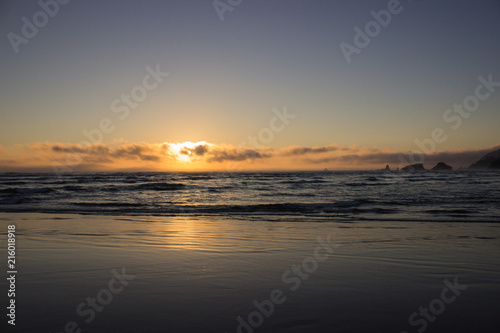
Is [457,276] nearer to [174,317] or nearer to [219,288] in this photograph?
[219,288]

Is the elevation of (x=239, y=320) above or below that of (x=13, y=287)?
below

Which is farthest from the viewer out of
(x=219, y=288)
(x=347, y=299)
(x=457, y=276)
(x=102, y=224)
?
(x=102, y=224)

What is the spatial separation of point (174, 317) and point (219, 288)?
1060 mm

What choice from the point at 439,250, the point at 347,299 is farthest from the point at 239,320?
the point at 439,250

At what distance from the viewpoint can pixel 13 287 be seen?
4.80 m

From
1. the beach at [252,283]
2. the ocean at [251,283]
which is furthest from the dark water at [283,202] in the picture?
the beach at [252,283]

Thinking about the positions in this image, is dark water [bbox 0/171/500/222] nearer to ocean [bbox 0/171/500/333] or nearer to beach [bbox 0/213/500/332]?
ocean [bbox 0/171/500/333]

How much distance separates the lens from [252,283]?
4984mm

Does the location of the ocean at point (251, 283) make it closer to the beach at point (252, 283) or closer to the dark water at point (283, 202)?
the beach at point (252, 283)

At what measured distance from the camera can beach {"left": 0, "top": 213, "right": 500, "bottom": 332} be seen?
3680 mm

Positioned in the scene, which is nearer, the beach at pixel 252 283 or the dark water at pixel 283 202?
the beach at pixel 252 283

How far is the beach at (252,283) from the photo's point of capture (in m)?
3.68

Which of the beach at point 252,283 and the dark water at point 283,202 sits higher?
the dark water at point 283,202

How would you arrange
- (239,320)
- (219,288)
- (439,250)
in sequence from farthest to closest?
(439,250) < (219,288) < (239,320)
